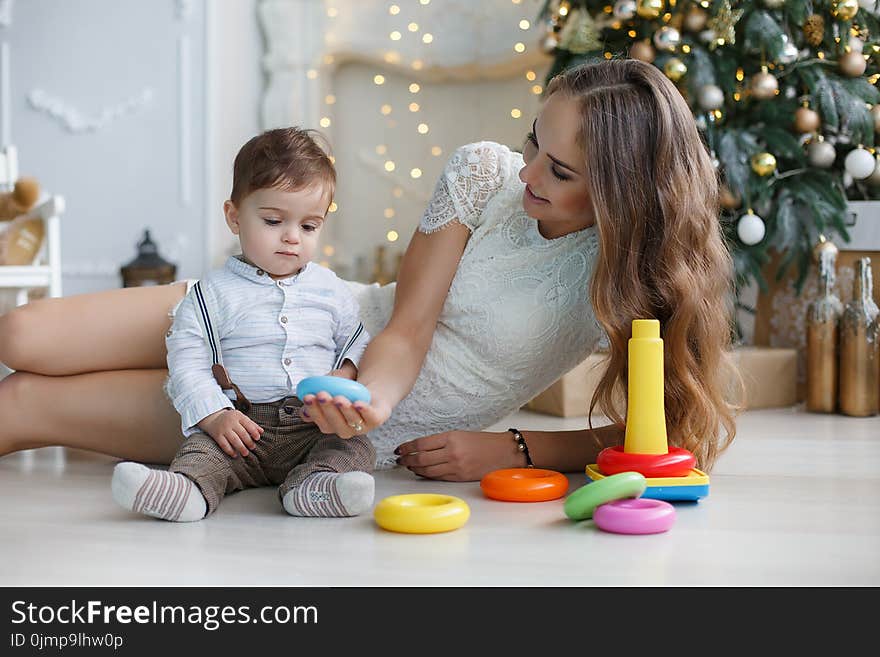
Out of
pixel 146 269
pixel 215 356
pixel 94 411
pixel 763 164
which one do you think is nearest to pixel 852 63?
pixel 763 164

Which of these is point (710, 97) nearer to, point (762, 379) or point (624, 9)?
point (624, 9)

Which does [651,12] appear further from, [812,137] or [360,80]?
[360,80]

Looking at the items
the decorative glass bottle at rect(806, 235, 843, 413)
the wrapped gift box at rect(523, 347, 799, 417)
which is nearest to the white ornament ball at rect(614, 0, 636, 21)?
the decorative glass bottle at rect(806, 235, 843, 413)

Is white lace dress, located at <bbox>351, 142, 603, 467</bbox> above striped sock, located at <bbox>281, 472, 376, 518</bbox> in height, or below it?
above

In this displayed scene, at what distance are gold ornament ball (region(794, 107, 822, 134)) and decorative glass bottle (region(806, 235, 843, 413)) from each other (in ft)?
1.08

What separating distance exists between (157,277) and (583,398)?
2.07 metres

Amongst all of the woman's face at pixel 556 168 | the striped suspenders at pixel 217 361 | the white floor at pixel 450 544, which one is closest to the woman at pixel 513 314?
the woman's face at pixel 556 168

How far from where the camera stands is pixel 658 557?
1.33 metres

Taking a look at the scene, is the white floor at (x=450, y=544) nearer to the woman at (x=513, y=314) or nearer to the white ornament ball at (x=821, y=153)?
the woman at (x=513, y=314)

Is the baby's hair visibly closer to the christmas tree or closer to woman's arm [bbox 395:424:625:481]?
woman's arm [bbox 395:424:625:481]

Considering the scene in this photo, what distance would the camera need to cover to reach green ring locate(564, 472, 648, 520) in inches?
57.1

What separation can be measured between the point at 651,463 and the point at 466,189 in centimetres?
56
